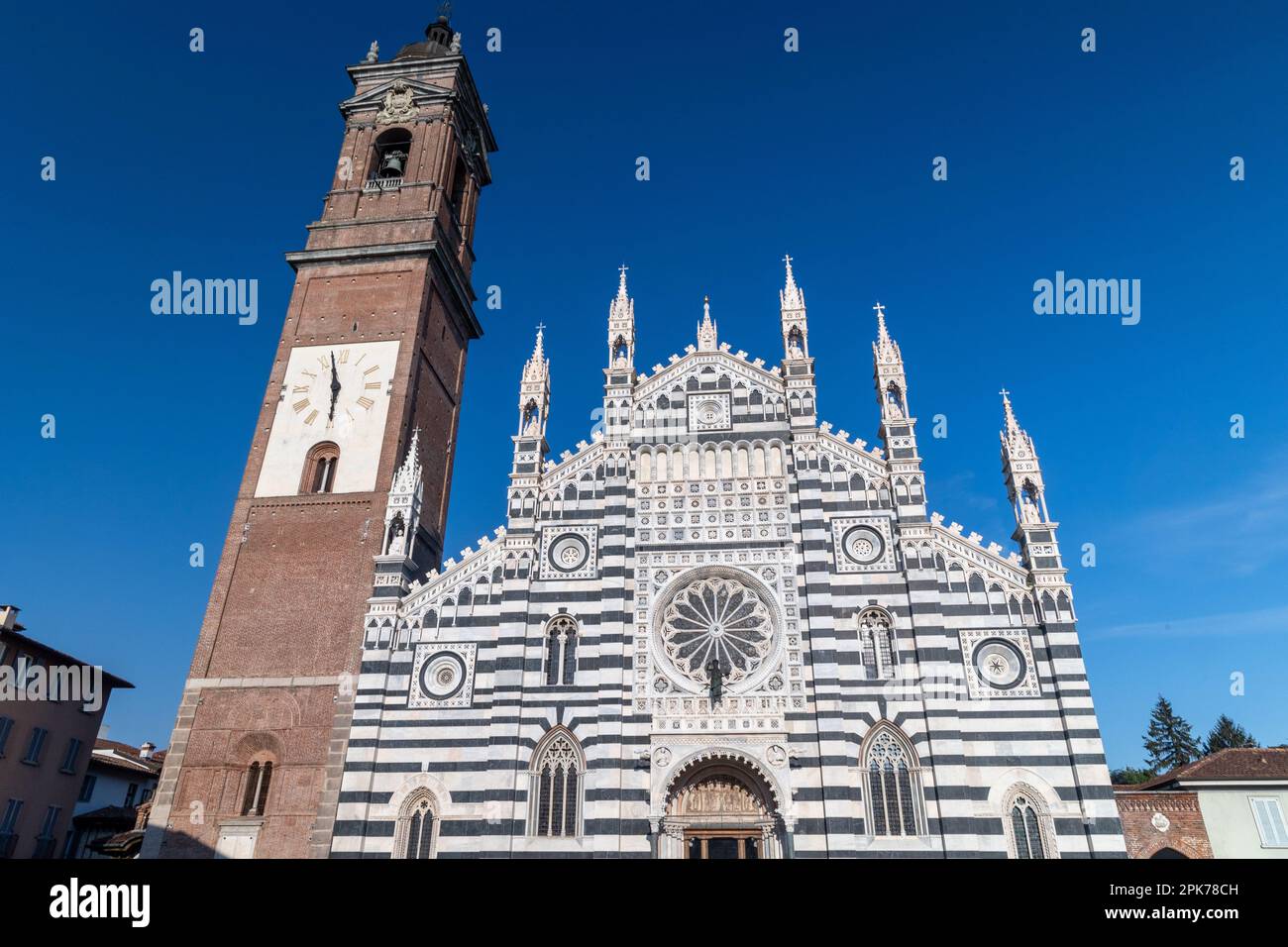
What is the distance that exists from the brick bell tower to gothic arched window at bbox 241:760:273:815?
0.19 feet

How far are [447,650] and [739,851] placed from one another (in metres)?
11.1

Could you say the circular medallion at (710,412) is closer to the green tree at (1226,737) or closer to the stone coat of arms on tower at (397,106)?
the stone coat of arms on tower at (397,106)

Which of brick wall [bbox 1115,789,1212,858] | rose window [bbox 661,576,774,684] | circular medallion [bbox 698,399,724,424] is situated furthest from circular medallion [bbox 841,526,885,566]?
brick wall [bbox 1115,789,1212,858]

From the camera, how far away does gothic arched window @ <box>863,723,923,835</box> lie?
78.9ft

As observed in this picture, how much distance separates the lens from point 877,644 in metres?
26.4

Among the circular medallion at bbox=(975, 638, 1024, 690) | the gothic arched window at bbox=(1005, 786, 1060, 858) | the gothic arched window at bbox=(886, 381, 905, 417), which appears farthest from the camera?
the gothic arched window at bbox=(886, 381, 905, 417)

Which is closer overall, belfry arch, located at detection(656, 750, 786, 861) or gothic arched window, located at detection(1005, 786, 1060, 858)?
gothic arched window, located at detection(1005, 786, 1060, 858)

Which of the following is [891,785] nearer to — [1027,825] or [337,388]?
[1027,825]

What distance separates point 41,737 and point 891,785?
34.3 m

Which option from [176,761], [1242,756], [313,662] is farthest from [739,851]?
[1242,756]

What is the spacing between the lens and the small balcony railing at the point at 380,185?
3816 centimetres

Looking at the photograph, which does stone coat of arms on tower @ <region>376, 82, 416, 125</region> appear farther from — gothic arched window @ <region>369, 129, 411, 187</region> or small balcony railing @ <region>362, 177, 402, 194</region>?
small balcony railing @ <region>362, 177, 402, 194</region>

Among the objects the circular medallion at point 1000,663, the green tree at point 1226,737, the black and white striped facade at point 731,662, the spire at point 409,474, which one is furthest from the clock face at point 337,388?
the green tree at point 1226,737
